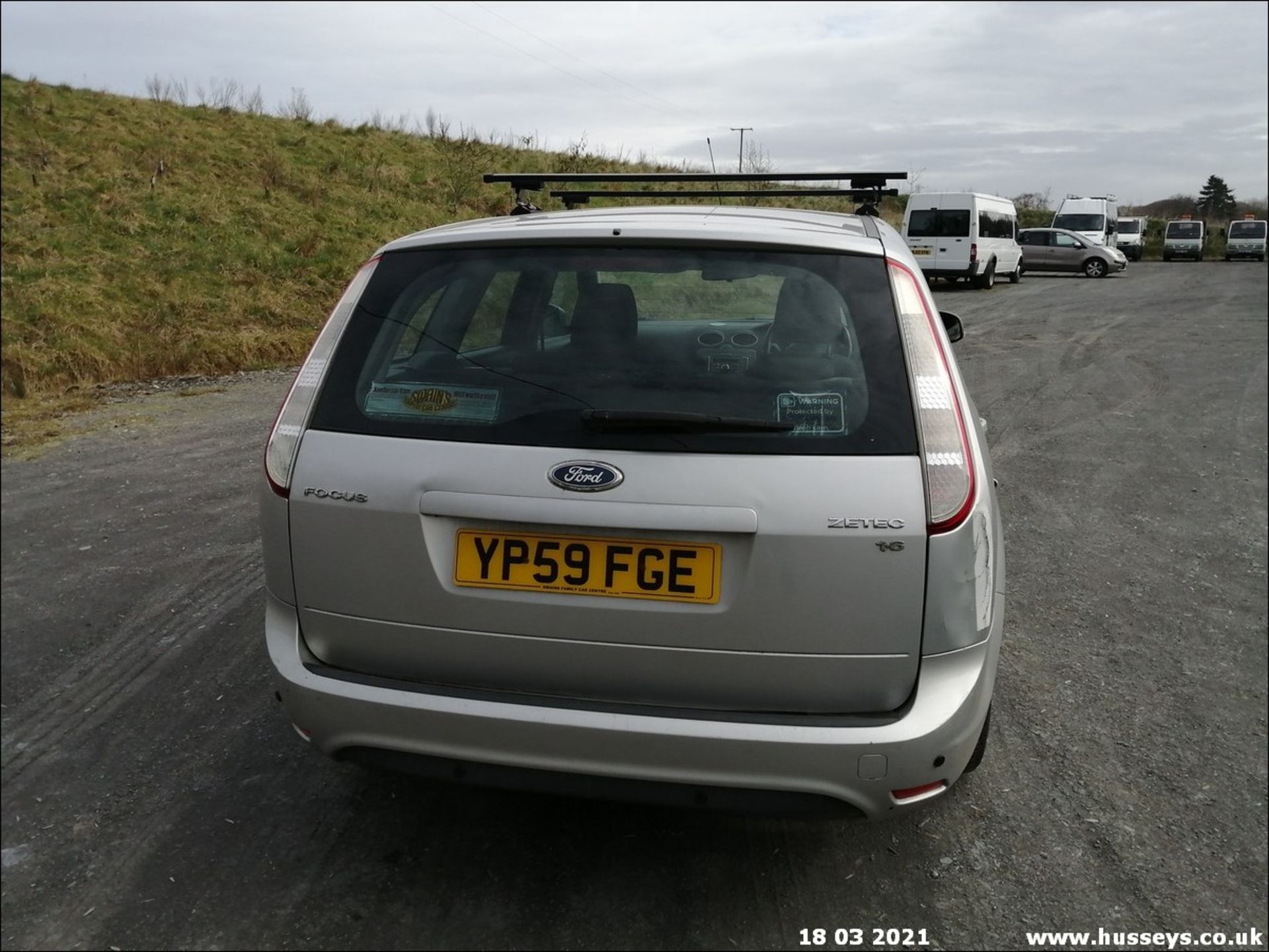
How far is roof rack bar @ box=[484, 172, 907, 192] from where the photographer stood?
3770 millimetres

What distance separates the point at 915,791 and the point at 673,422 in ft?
3.34

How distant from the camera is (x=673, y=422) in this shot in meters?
2.25

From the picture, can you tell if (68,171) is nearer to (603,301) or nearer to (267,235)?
(267,235)

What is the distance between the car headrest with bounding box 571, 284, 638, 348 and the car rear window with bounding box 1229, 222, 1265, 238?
49217 mm

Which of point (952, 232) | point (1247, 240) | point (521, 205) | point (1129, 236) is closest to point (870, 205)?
point (521, 205)

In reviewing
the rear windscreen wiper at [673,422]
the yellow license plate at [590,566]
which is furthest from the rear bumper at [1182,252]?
the yellow license plate at [590,566]

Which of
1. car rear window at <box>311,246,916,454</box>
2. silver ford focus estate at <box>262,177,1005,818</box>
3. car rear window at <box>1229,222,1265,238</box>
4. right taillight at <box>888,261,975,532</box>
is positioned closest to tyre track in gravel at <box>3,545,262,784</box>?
silver ford focus estate at <box>262,177,1005,818</box>

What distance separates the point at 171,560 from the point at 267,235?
13.8 metres

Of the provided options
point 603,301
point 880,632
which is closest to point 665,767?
point 880,632

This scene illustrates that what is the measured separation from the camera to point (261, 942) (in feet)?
7.66

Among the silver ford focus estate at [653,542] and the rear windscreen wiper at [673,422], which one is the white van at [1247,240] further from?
the rear windscreen wiper at [673,422]

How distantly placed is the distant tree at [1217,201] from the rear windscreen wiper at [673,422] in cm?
7853

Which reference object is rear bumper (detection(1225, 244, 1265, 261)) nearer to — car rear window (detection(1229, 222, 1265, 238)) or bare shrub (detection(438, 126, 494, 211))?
car rear window (detection(1229, 222, 1265, 238))

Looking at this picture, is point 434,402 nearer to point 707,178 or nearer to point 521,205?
point 521,205
